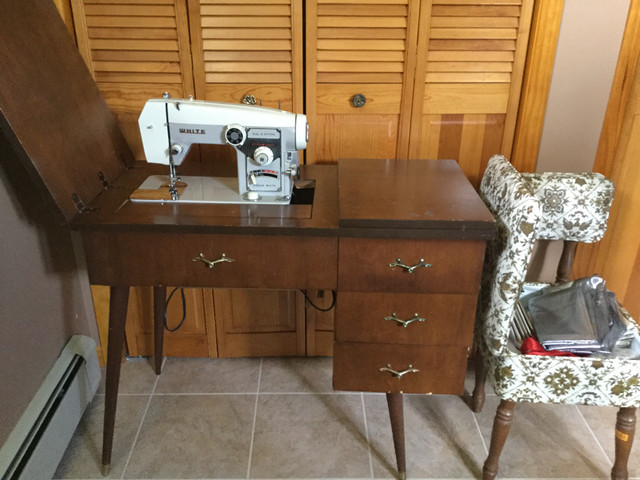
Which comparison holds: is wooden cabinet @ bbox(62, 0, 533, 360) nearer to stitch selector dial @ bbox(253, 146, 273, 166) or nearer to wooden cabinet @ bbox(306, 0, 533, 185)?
wooden cabinet @ bbox(306, 0, 533, 185)

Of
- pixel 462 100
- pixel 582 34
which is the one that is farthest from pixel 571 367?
pixel 582 34

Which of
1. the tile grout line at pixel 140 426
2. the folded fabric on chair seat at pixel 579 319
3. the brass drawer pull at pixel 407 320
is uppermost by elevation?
the brass drawer pull at pixel 407 320

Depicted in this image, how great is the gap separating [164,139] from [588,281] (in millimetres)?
1189

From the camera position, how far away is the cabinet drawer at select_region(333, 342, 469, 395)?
139cm

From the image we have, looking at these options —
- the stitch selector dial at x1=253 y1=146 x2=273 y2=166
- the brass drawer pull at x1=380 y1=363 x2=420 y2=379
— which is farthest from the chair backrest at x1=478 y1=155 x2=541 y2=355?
the stitch selector dial at x1=253 y1=146 x2=273 y2=166

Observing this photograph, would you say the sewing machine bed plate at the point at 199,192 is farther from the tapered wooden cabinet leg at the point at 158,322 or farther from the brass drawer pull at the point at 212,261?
the tapered wooden cabinet leg at the point at 158,322

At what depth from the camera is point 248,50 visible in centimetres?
162

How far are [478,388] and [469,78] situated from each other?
0.97 m

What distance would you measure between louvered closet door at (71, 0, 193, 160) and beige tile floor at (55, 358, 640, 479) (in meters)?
0.92

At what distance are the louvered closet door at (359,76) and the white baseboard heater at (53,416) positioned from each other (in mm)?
950

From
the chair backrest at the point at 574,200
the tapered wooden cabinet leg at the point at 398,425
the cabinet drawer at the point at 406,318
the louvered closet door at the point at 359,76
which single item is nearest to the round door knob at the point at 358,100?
the louvered closet door at the point at 359,76

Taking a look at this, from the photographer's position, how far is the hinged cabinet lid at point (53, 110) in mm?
1229

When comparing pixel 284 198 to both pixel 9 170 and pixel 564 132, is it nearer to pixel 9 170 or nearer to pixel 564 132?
pixel 9 170

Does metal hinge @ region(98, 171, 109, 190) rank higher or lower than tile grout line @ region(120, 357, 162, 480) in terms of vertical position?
higher
